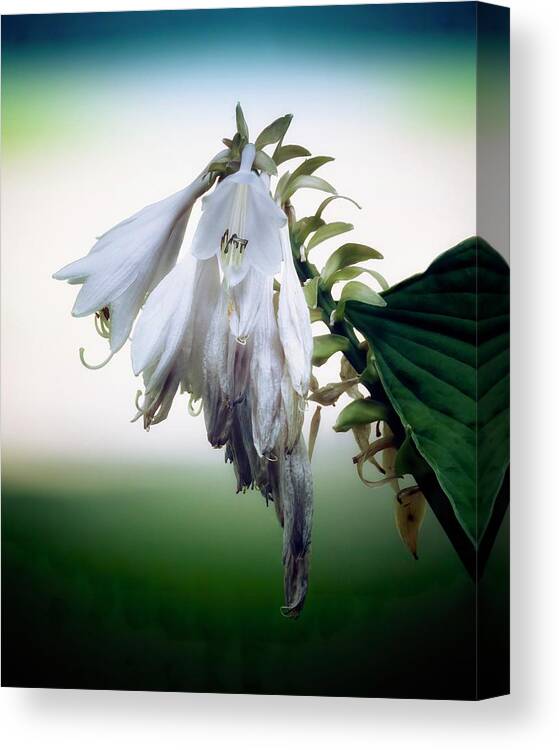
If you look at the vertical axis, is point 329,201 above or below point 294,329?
above

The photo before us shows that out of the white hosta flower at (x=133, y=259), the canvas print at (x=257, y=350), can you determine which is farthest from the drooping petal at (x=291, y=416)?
the white hosta flower at (x=133, y=259)

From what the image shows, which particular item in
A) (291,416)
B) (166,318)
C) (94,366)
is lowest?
(291,416)

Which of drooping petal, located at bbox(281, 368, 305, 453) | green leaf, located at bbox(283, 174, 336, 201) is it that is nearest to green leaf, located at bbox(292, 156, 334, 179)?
green leaf, located at bbox(283, 174, 336, 201)

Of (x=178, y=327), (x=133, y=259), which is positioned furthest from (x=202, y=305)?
(x=133, y=259)

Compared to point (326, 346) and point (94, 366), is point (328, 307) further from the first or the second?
point (94, 366)

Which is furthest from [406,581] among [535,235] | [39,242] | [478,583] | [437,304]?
[39,242]

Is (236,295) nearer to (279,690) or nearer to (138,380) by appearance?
(138,380)

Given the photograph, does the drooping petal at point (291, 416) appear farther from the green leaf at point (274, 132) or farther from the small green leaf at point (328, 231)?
the green leaf at point (274, 132)

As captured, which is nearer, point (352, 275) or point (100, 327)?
point (352, 275)
